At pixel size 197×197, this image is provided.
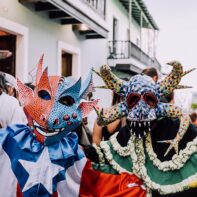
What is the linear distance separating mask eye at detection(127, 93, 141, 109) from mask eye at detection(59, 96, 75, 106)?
0.35m

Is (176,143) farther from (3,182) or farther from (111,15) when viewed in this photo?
(111,15)

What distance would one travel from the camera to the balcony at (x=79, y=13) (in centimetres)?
760

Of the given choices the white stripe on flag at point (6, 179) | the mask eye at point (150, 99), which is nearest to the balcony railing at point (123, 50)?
the mask eye at point (150, 99)

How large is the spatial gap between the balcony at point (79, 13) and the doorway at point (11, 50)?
617mm

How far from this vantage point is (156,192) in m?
2.42

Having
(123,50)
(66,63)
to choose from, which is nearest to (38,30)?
(66,63)

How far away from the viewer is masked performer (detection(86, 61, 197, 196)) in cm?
239

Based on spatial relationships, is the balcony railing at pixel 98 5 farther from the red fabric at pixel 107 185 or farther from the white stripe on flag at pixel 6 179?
the white stripe on flag at pixel 6 179

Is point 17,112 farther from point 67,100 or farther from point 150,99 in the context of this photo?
point 150,99

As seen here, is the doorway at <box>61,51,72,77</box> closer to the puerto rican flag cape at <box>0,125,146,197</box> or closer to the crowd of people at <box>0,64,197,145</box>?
the crowd of people at <box>0,64,197,145</box>

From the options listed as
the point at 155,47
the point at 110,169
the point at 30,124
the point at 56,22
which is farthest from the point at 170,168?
the point at 155,47

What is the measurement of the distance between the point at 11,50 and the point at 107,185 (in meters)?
5.09

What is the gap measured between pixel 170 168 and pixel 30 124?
2.68 ft

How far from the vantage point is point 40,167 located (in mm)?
2193
